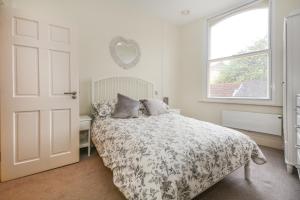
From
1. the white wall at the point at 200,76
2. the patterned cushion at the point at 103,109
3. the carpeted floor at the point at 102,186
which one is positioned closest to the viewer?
the carpeted floor at the point at 102,186

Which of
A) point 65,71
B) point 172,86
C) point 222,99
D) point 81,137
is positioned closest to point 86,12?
point 65,71

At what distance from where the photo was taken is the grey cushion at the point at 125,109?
2420 mm

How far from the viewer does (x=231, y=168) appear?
1.51 metres

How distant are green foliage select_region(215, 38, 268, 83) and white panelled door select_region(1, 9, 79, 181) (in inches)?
113

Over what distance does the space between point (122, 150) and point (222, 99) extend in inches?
102

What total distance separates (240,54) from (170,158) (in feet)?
9.22

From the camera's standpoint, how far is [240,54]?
10.0 ft

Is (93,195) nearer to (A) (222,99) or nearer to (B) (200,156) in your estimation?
(B) (200,156)

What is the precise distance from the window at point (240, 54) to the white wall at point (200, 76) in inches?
5.4

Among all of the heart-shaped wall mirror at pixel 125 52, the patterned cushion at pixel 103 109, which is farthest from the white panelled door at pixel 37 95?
the heart-shaped wall mirror at pixel 125 52

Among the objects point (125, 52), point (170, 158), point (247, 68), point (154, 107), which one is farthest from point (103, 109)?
point (247, 68)

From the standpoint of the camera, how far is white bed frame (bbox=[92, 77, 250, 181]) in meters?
2.83

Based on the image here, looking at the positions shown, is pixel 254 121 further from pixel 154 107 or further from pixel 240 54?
pixel 154 107

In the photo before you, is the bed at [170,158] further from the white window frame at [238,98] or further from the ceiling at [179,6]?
the ceiling at [179,6]
